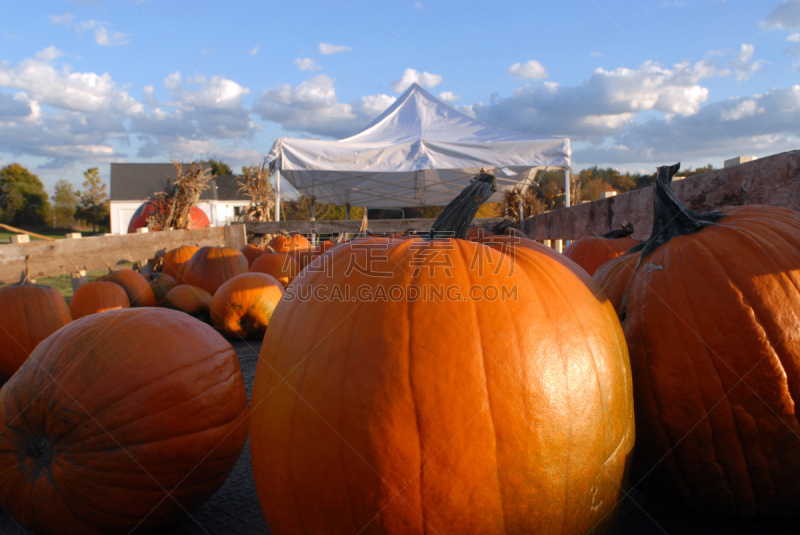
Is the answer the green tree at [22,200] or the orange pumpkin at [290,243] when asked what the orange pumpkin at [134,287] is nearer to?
the orange pumpkin at [290,243]

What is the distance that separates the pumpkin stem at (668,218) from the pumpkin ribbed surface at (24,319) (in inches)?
126

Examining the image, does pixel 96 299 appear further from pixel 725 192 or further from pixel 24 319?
pixel 725 192

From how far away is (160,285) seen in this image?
4422 mm

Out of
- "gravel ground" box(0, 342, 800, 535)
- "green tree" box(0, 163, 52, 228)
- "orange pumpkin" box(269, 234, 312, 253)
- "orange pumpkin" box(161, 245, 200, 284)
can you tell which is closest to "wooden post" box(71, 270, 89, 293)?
"orange pumpkin" box(161, 245, 200, 284)

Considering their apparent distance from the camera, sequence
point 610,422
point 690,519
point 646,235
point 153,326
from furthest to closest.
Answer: point 646,235 < point 153,326 < point 690,519 < point 610,422

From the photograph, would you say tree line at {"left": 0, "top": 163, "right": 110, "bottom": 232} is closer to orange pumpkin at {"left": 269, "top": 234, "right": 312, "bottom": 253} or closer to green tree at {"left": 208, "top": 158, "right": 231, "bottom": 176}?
green tree at {"left": 208, "top": 158, "right": 231, "bottom": 176}

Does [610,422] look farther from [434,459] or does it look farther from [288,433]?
[288,433]

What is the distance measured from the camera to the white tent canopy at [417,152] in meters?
→ 7.91

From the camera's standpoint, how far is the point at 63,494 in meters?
1.19

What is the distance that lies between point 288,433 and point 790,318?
3.95 ft

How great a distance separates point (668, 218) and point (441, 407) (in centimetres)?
96

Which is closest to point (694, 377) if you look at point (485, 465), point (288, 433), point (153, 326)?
point (485, 465)

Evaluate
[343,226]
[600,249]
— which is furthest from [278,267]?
[600,249]

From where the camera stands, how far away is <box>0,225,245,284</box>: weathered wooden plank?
12.9 feet
